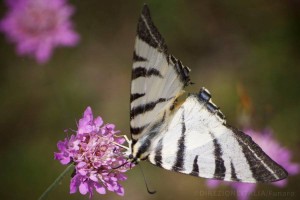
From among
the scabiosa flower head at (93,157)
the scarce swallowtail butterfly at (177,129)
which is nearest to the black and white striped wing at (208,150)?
the scarce swallowtail butterfly at (177,129)

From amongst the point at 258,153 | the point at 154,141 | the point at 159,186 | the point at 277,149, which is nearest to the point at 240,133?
the point at 258,153

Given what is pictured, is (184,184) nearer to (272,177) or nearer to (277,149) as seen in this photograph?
(277,149)

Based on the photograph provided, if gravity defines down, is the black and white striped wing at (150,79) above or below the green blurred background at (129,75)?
below

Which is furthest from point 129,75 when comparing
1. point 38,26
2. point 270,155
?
point 270,155

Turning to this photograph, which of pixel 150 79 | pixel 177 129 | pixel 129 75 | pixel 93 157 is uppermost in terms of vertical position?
pixel 129 75

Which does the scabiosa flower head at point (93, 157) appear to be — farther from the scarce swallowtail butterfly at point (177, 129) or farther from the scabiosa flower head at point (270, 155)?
the scabiosa flower head at point (270, 155)

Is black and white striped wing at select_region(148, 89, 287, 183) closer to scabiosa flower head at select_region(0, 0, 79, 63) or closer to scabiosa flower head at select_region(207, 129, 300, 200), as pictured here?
scabiosa flower head at select_region(207, 129, 300, 200)

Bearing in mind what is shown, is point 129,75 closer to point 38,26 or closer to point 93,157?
point 38,26
